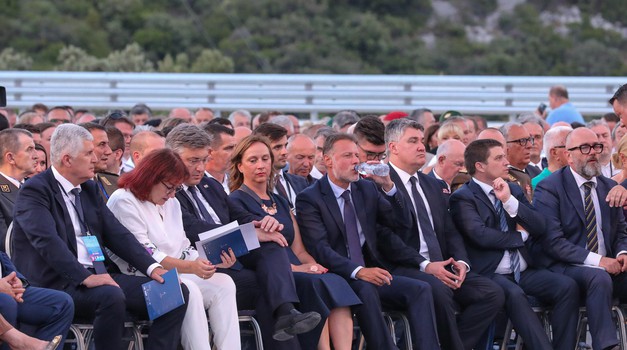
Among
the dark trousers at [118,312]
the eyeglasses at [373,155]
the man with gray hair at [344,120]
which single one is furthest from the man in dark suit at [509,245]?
the man with gray hair at [344,120]

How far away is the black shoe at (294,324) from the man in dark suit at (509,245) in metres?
1.79

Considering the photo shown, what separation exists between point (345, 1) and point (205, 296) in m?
22.4

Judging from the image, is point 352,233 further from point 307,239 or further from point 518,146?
point 518,146

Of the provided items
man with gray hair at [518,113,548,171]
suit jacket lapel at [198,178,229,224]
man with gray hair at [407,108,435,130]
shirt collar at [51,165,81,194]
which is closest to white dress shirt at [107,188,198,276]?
shirt collar at [51,165,81,194]

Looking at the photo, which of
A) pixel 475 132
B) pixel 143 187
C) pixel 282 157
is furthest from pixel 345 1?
pixel 143 187

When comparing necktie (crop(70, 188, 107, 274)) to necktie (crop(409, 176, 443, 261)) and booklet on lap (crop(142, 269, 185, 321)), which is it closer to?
booklet on lap (crop(142, 269, 185, 321))

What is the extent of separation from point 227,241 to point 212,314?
0.49 m

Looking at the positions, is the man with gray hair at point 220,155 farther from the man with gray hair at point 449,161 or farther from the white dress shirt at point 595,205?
the white dress shirt at point 595,205

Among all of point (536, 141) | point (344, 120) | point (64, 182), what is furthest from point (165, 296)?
point (344, 120)

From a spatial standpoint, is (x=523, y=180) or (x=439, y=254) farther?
(x=523, y=180)

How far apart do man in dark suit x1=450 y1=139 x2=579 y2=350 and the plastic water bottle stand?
0.78 metres

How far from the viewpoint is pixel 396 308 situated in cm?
911

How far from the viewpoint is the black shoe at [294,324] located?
27.1 feet

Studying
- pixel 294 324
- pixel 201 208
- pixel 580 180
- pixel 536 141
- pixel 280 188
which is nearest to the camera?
pixel 294 324
